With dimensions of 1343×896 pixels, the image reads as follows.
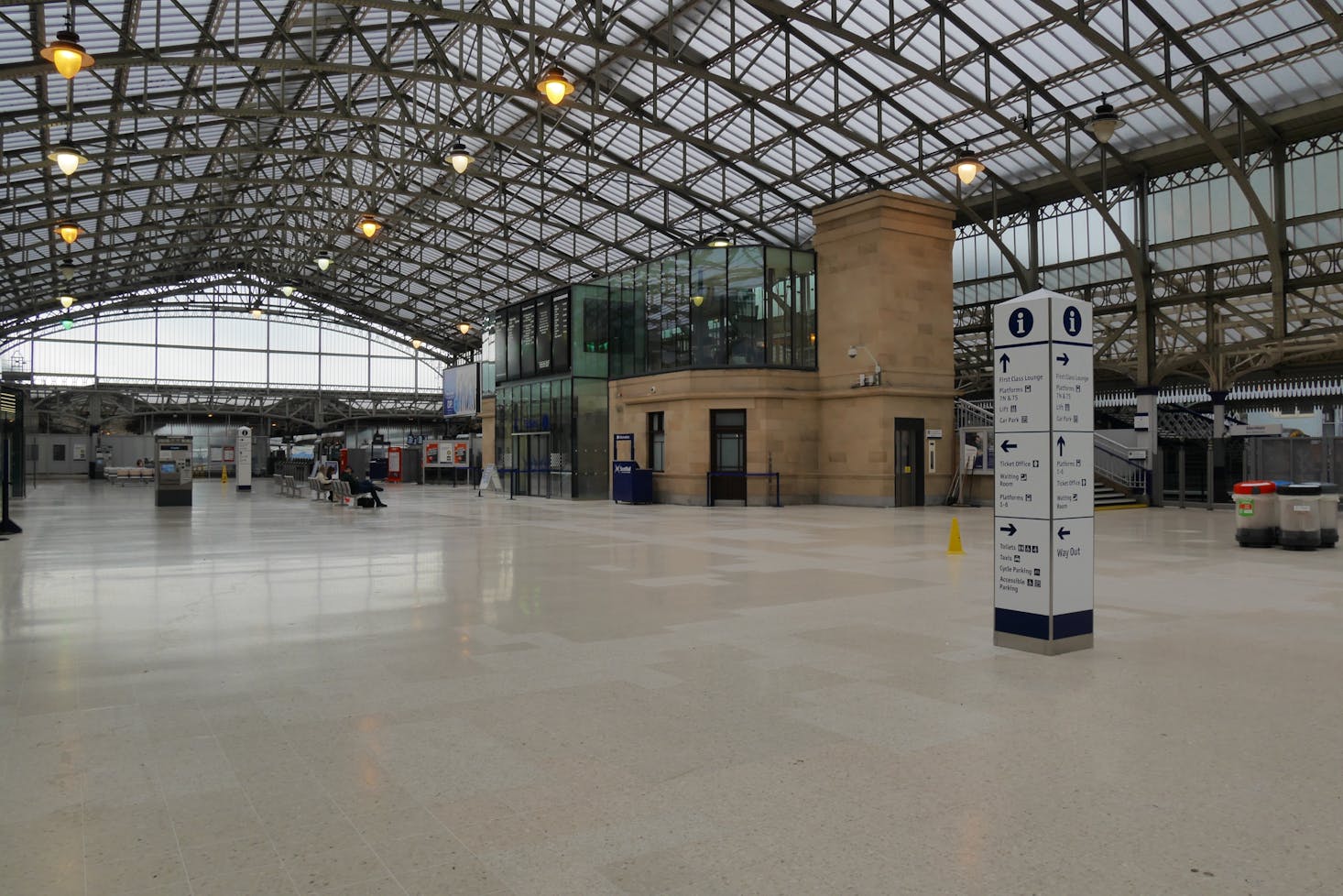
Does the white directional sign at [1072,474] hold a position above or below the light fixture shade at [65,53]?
below

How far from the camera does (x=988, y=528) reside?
18.3m

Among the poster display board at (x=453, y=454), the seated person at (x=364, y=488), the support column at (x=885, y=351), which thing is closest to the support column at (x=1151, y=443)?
the support column at (x=885, y=351)

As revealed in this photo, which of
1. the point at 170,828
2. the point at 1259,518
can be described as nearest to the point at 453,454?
the point at 1259,518

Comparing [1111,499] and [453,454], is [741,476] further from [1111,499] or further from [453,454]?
[453,454]

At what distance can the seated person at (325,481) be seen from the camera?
28.3m

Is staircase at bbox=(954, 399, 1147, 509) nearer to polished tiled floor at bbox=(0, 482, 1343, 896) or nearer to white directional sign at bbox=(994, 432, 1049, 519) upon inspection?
polished tiled floor at bbox=(0, 482, 1343, 896)

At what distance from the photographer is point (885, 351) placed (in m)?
26.5

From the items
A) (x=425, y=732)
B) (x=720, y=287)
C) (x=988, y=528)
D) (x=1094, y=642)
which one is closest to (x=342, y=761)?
(x=425, y=732)

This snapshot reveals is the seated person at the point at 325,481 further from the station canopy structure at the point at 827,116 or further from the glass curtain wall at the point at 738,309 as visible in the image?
the glass curtain wall at the point at 738,309

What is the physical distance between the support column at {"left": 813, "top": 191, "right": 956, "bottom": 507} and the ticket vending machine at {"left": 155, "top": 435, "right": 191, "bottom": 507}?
62.3 ft

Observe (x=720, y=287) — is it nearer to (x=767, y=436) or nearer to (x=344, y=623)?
(x=767, y=436)

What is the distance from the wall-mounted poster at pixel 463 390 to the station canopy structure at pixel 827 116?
8930mm

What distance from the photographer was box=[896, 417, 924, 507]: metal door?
2636 centimetres

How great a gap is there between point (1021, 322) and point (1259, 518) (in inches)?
403
